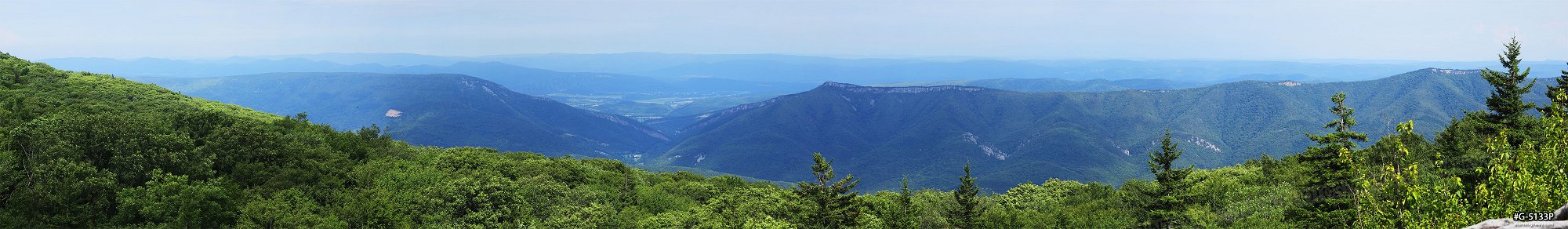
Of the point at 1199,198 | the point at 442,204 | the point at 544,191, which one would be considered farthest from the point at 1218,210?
the point at 442,204

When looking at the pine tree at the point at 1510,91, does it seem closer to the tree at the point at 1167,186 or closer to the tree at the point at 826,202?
the tree at the point at 1167,186

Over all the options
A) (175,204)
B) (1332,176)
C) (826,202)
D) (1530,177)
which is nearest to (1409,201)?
(1530,177)

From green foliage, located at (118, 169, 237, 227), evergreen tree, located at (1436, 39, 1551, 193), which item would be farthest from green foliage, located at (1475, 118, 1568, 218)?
green foliage, located at (118, 169, 237, 227)

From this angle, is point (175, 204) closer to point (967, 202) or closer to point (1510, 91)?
point (967, 202)

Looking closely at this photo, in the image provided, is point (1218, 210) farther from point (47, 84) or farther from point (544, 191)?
point (47, 84)

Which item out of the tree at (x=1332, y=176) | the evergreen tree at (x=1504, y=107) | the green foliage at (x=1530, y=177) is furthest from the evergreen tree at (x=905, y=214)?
the green foliage at (x=1530, y=177)
